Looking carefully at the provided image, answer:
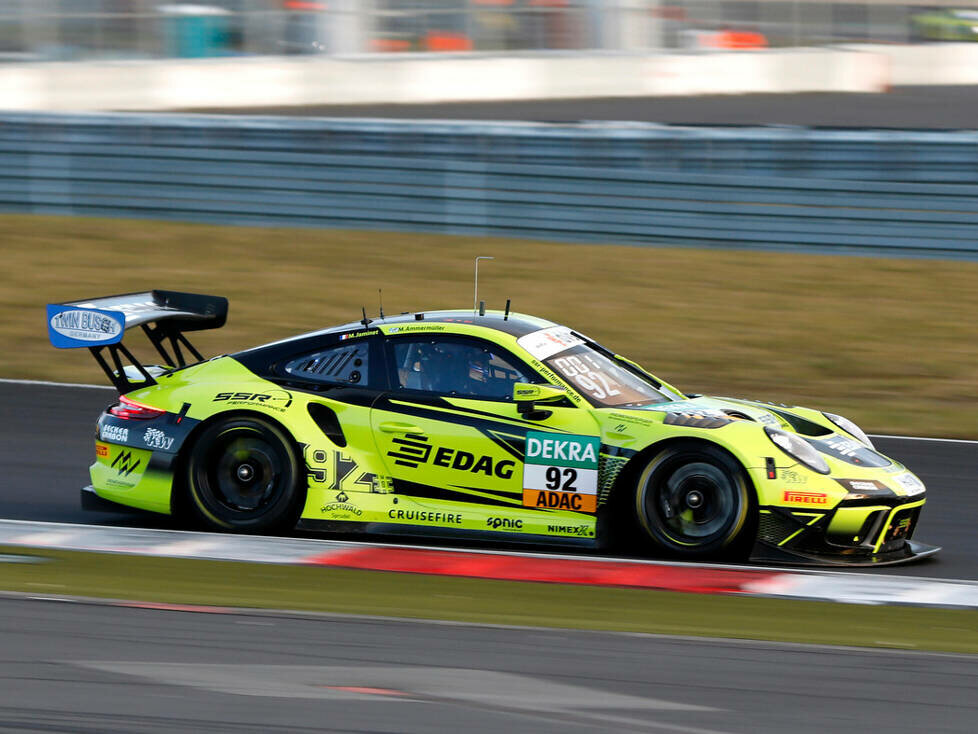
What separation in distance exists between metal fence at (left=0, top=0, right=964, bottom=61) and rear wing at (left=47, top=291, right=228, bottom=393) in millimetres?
17354

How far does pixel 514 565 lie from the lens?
750cm

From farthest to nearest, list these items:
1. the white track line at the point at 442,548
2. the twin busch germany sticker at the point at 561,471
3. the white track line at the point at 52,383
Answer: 1. the white track line at the point at 52,383
2. the twin busch germany sticker at the point at 561,471
3. the white track line at the point at 442,548

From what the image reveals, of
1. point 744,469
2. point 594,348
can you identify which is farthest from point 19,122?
point 744,469

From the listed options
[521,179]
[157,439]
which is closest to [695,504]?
[157,439]

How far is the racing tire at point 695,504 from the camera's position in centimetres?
753

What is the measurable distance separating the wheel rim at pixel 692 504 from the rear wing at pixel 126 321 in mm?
2752

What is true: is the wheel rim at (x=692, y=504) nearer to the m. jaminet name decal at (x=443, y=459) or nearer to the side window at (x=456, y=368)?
the m. jaminet name decal at (x=443, y=459)

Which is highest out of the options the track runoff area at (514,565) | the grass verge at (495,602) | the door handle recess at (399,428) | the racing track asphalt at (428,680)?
the door handle recess at (399,428)

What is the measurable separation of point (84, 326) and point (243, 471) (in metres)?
1.18

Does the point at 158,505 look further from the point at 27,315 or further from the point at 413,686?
the point at 27,315

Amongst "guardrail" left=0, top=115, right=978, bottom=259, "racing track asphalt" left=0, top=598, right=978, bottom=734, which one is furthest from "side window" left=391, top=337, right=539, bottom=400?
"guardrail" left=0, top=115, right=978, bottom=259

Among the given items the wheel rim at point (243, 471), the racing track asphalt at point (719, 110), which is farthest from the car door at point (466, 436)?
the racing track asphalt at point (719, 110)

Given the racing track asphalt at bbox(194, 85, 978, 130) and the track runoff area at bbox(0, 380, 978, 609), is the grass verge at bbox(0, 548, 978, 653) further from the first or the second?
the racing track asphalt at bbox(194, 85, 978, 130)

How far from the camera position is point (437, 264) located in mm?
16750
